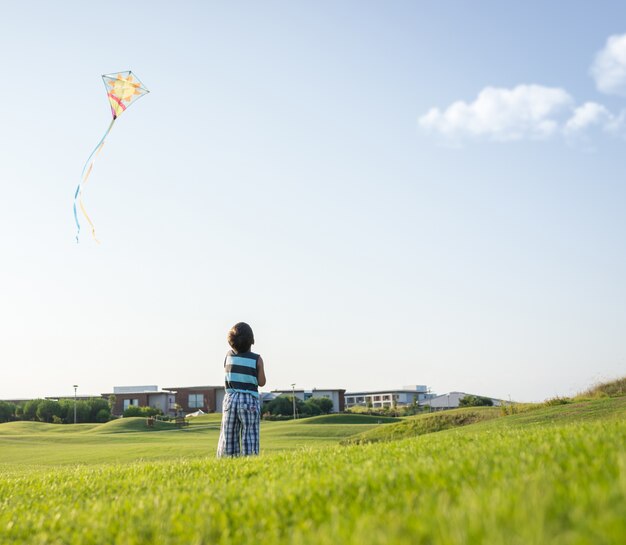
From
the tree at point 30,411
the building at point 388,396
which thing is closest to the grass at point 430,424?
the tree at point 30,411

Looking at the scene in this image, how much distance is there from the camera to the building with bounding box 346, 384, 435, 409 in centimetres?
12875

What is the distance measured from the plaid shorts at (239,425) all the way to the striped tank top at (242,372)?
0.12 m

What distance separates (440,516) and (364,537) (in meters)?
0.45

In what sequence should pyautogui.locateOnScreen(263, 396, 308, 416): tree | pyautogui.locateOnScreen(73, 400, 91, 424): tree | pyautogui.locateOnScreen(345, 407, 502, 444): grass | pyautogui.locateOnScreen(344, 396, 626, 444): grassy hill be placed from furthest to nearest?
1. pyautogui.locateOnScreen(263, 396, 308, 416): tree
2. pyautogui.locateOnScreen(73, 400, 91, 424): tree
3. pyautogui.locateOnScreen(345, 407, 502, 444): grass
4. pyautogui.locateOnScreen(344, 396, 626, 444): grassy hill

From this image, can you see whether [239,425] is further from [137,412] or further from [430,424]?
[137,412]

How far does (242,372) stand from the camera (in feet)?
35.0

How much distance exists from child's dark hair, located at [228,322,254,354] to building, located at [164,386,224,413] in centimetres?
8709

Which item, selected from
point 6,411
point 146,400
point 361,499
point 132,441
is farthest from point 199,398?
point 361,499

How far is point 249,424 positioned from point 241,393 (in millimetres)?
563

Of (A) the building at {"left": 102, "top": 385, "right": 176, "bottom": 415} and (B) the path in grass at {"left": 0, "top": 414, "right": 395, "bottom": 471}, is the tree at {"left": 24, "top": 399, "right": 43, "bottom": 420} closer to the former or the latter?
(B) the path in grass at {"left": 0, "top": 414, "right": 395, "bottom": 471}

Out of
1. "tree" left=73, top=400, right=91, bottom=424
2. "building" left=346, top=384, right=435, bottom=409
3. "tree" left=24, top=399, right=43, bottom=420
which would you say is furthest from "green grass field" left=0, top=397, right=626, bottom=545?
"building" left=346, top=384, right=435, bottom=409

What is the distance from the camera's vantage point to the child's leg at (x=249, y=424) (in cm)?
1066

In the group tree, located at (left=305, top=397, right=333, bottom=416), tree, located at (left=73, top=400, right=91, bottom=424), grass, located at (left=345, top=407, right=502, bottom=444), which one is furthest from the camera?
tree, located at (left=305, top=397, right=333, bottom=416)

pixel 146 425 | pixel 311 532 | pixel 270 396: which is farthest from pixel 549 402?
pixel 270 396
